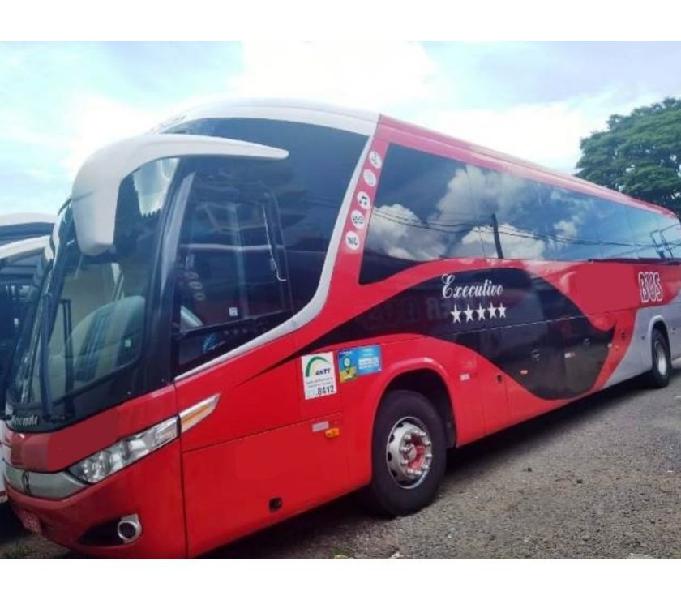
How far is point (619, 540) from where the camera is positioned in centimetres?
344

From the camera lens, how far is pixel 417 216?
4.61m

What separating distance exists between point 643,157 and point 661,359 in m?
3.63

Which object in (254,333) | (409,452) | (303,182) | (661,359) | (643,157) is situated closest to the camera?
(254,333)

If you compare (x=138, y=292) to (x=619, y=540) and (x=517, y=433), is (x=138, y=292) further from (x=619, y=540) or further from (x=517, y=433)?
(x=517, y=433)

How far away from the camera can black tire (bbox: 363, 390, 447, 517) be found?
13.2 ft

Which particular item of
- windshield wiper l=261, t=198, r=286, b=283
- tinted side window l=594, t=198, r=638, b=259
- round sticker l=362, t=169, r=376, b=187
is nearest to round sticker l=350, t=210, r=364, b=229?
round sticker l=362, t=169, r=376, b=187

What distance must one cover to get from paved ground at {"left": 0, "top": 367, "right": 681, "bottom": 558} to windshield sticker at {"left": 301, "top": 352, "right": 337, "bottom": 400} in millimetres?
1043

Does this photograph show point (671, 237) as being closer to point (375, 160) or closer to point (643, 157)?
point (643, 157)

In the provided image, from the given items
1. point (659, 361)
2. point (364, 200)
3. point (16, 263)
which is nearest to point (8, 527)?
point (16, 263)

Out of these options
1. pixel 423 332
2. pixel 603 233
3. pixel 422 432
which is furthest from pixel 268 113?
pixel 603 233

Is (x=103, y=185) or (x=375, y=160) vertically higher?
(x=375, y=160)

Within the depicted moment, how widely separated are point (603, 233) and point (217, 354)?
638 centimetres

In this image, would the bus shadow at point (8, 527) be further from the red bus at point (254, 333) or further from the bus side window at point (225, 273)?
the bus side window at point (225, 273)

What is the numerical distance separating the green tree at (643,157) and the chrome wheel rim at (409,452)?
19.8 ft
